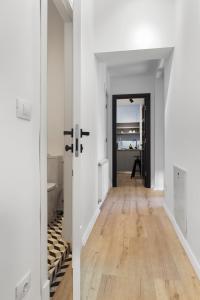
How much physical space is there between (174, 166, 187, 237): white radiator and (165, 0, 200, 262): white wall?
0.32 ft

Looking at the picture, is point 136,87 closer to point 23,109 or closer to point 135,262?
point 135,262

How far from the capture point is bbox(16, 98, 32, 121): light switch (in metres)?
1.09

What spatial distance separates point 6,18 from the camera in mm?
983

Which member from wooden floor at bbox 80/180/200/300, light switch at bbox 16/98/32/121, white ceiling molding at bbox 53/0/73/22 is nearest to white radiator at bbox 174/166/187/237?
wooden floor at bbox 80/180/200/300

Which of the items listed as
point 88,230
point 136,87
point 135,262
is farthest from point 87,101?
point 136,87

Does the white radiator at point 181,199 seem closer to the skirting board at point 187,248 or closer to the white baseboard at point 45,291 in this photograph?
the skirting board at point 187,248

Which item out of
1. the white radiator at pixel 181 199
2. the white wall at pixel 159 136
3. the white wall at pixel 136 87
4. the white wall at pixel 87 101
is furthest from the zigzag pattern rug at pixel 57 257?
the white wall at pixel 136 87

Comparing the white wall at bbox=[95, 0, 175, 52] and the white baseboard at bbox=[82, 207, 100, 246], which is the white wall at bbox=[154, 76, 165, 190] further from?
the white baseboard at bbox=[82, 207, 100, 246]

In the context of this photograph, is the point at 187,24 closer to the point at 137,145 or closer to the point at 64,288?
the point at 64,288

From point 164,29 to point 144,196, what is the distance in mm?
3004

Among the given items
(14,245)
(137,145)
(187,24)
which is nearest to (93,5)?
(187,24)

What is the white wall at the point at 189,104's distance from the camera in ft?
6.18

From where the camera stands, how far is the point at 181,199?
2.43 m

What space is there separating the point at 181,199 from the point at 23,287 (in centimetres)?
183
